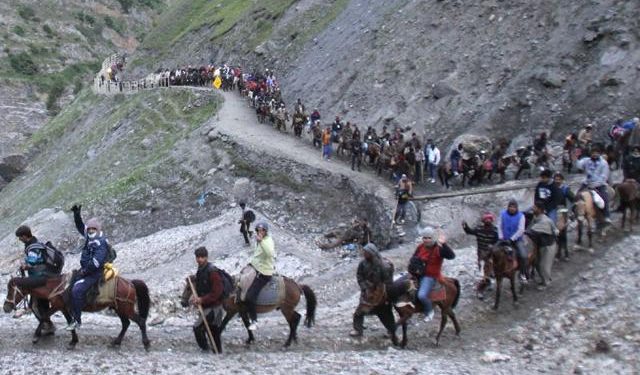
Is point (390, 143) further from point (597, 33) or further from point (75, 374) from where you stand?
point (75, 374)

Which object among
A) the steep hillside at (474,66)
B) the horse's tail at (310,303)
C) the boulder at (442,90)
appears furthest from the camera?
the boulder at (442,90)

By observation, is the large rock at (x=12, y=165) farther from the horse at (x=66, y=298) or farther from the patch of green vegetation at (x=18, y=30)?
the horse at (x=66, y=298)

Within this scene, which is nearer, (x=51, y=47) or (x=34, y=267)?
(x=34, y=267)

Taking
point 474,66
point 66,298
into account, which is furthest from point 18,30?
point 66,298

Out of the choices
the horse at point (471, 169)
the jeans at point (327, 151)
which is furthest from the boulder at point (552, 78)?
the jeans at point (327, 151)

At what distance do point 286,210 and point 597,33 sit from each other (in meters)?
14.6

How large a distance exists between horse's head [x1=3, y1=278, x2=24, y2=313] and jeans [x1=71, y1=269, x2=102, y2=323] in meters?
1.23

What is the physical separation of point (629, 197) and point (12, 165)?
49078 millimetres

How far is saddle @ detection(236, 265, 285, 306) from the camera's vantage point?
14359 mm

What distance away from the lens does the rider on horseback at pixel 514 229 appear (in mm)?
16000

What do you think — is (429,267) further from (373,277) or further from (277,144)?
(277,144)

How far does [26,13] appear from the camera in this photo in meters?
96.9

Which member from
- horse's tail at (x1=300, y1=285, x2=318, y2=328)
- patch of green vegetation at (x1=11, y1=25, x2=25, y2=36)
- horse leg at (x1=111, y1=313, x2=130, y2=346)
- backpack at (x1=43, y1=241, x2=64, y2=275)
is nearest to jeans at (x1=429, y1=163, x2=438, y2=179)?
horse's tail at (x1=300, y1=285, x2=318, y2=328)

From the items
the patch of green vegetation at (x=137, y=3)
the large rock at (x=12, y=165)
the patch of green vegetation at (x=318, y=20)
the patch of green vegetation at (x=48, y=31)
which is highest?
the patch of green vegetation at (x=137, y=3)
